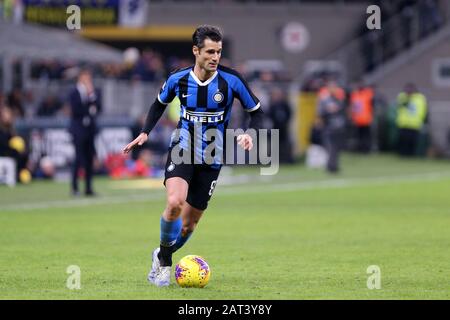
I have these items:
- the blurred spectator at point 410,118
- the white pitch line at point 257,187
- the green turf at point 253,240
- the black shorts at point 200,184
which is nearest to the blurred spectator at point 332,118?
the white pitch line at point 257,187

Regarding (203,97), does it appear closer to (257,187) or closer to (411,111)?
(257,187)

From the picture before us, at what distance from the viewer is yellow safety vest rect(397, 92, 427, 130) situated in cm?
3494

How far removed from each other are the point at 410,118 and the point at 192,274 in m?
25.0

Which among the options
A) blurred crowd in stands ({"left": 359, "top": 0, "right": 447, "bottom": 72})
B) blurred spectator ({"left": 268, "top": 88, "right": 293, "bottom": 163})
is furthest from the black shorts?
blurred crowd in stands ({"left": 359, "top": 0, "right": 447, "bottom": 72})

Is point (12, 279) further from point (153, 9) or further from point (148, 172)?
point (153, 9)

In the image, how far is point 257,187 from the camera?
2597 centimetres

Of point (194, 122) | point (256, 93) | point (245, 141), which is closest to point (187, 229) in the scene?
point (194, 122)

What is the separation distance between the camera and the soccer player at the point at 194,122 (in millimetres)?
11305

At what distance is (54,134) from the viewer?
27734mm

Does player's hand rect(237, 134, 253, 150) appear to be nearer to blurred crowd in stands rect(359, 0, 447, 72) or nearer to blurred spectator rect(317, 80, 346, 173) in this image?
blurred spectator rect(317, 80, 346, 173)

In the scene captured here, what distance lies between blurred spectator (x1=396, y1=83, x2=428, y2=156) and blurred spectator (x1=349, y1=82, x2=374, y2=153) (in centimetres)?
115
